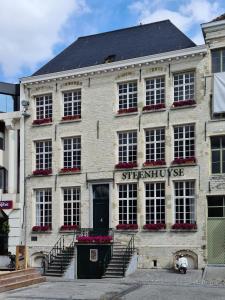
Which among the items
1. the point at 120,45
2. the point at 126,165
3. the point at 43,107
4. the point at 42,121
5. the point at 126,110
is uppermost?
the point at 120,45

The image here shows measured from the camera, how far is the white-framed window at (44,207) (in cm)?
2930

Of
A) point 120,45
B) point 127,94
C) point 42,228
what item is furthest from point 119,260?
point 120,45

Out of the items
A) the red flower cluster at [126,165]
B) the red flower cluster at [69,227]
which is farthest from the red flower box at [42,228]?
the red flower cluster at [126,165]

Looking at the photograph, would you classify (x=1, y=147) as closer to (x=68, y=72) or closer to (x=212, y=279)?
(x=68, y=72)

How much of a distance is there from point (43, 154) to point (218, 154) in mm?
9859

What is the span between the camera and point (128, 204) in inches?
1070

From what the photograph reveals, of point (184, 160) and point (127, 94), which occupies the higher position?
point (127, 94)

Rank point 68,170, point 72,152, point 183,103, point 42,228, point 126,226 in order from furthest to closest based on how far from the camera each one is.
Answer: point 72,152 < point 42,228 < point 68,170 < point 126,226 < point 183,103

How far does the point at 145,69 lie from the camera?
27.3 metres

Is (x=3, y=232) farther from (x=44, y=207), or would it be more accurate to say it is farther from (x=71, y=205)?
(x=71, y=205)

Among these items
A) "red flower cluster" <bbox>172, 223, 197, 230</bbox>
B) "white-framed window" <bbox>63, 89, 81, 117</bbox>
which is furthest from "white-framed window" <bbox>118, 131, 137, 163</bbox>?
"red flower cluster" <bbox>172, 223, 197, 230</bbox>

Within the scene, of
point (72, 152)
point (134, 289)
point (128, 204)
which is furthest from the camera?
point (72, 152)

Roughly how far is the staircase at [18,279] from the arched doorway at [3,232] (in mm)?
8529

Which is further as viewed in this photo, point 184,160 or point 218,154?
point 184,160
